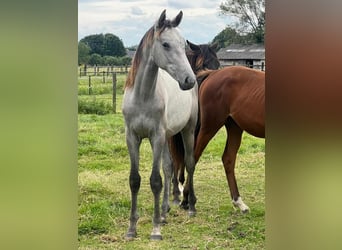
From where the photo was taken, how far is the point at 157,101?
4.06 feet

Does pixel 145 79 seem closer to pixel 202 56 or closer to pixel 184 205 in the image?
pixel 202 56

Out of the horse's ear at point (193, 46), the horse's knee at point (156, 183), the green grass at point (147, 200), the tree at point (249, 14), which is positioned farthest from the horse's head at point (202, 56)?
the horse's knee at point (156, 183)

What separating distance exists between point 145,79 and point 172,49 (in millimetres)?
123

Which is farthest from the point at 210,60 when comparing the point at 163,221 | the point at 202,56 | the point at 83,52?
Answer: the point at 163,221

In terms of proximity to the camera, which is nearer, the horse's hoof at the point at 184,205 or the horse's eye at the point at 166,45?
the horse's eye at the point at 166,45

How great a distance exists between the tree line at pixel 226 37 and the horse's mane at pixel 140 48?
0.02 meters

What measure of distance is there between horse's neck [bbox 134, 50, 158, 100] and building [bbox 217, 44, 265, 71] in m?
0.20

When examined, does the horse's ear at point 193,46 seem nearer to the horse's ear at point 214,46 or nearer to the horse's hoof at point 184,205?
the horse's ear at point 214,46

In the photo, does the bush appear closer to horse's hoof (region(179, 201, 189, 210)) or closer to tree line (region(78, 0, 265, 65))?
tree line (region(78, 0, 265, 65))

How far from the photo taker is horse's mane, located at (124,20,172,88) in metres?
1.15

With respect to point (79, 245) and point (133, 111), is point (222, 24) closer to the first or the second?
point (133, 111)

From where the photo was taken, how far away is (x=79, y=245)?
3.71ft

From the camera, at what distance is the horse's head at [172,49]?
1136mm
